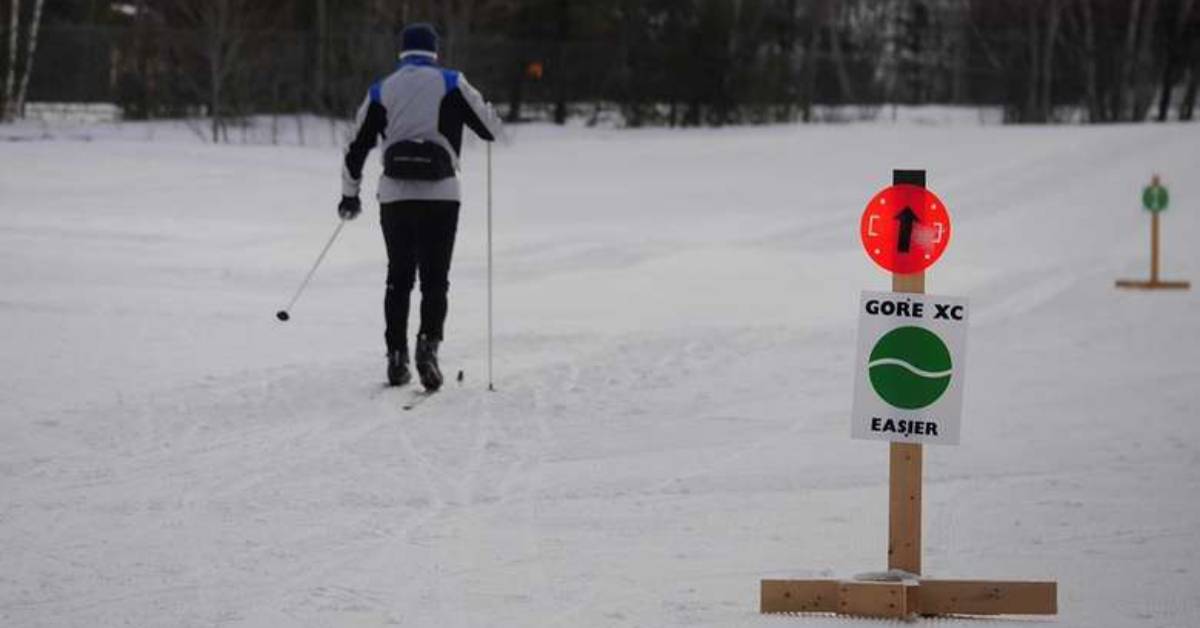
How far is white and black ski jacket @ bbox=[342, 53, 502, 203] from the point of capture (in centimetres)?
1088

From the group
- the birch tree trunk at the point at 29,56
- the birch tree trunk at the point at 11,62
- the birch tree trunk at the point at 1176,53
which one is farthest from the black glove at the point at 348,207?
the birch tree trunk at the point at 1176,53

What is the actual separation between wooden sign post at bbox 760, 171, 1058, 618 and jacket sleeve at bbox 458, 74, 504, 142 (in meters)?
4.92

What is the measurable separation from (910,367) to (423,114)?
17.2 ft

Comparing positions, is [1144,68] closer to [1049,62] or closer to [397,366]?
[1049,62]

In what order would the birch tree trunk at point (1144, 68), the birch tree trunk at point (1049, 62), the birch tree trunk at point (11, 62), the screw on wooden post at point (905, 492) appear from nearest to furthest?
the screw on wooden post at point (905, 492), the birch tree trunk at point (11, 62), the birch tree trunk at point (1049, 62), the birch tree trunk at point (1144, 68)

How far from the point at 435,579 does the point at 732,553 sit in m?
1.17

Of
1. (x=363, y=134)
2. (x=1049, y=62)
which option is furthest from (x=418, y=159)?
(x=1049, y=62)

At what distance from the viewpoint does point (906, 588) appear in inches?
240

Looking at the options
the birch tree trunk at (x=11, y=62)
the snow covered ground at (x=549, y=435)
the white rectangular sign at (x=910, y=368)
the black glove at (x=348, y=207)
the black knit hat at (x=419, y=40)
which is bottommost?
the snow covered ground at (x=549, y=435)

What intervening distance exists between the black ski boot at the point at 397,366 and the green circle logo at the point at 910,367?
5486 millimetres

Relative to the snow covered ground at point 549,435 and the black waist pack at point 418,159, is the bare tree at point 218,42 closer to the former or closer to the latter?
the snow covered ground at point 549,435

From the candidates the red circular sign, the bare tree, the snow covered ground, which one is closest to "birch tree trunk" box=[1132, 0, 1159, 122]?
the bare tree

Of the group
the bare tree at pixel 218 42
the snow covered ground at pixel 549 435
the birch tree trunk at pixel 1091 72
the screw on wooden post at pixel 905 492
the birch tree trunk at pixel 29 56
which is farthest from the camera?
the birch tree trunk at pixel 1091 72

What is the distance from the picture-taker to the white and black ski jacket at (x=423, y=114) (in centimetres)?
1088
